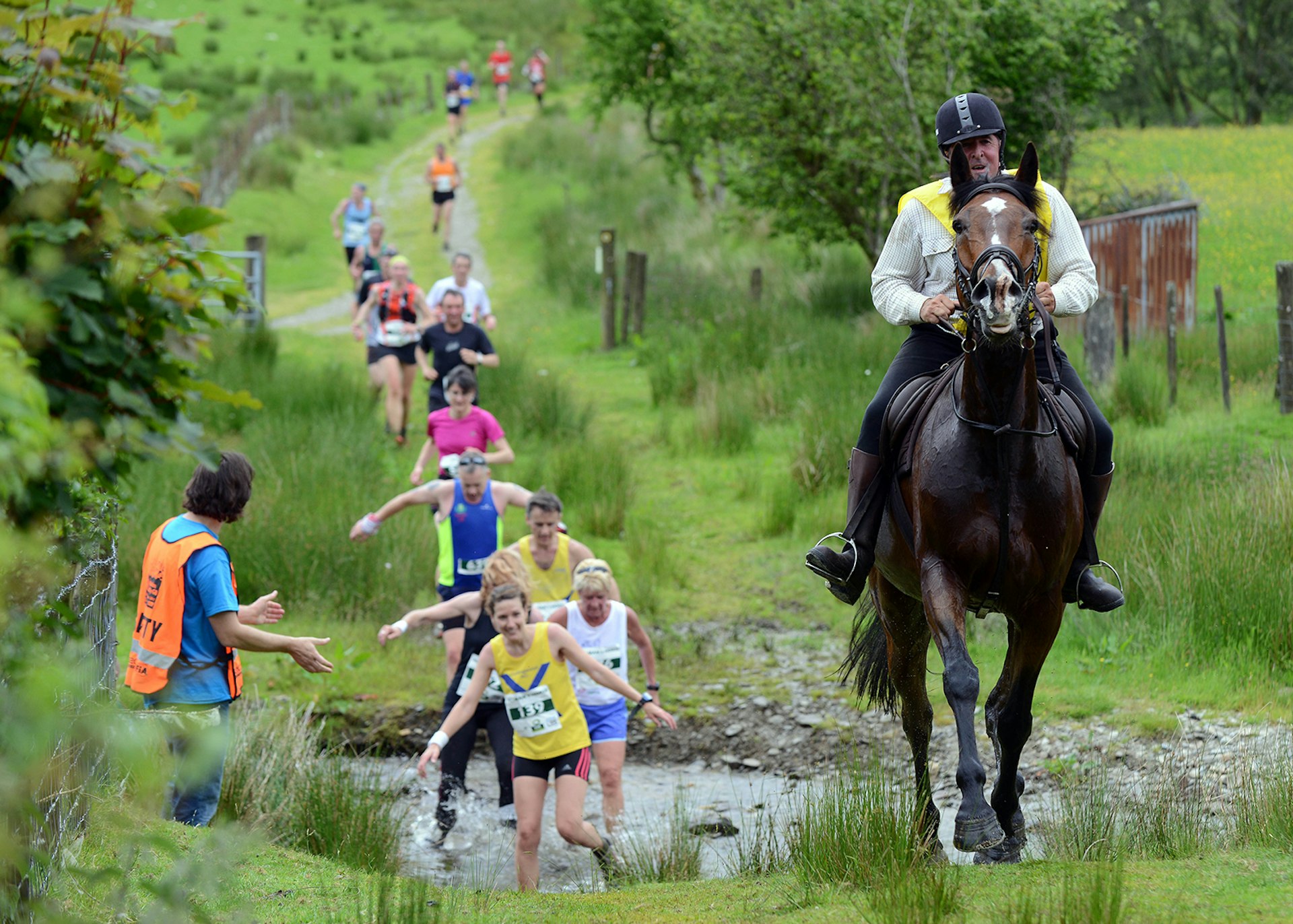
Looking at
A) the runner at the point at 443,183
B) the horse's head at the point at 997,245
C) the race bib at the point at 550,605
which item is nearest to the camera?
the horse's head at the point at 997,245

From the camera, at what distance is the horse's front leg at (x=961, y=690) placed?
488 centimetres

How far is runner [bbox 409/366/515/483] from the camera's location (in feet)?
34.4

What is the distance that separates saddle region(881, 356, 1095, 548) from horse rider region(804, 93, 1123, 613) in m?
0.05

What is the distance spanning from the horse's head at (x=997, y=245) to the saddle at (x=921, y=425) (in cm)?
60

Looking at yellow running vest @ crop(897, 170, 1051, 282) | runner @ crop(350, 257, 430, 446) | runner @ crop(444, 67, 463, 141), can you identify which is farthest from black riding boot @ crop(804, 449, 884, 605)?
runner @ crop(444, 67, 463, 141)

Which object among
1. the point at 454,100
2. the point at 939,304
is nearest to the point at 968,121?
the point at 939,304

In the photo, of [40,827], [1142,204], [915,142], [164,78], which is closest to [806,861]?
[40,827]

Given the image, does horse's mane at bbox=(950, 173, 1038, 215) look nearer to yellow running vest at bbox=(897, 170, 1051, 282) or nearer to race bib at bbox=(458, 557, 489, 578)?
yellow running vest at bbox=(897, 170, 1051, 282)

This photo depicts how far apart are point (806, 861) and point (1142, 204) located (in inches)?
717

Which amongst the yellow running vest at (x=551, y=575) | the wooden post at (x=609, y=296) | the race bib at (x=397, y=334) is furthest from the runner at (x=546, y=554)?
the wooden post at (x=609, y=296)

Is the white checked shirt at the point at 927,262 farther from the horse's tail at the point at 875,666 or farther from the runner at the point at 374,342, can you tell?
the runner at the point at 374,342

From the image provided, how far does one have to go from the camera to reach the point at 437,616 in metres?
8.06

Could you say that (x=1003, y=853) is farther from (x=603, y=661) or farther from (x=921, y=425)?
(x=603, y=661)

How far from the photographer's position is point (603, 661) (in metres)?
7.52
